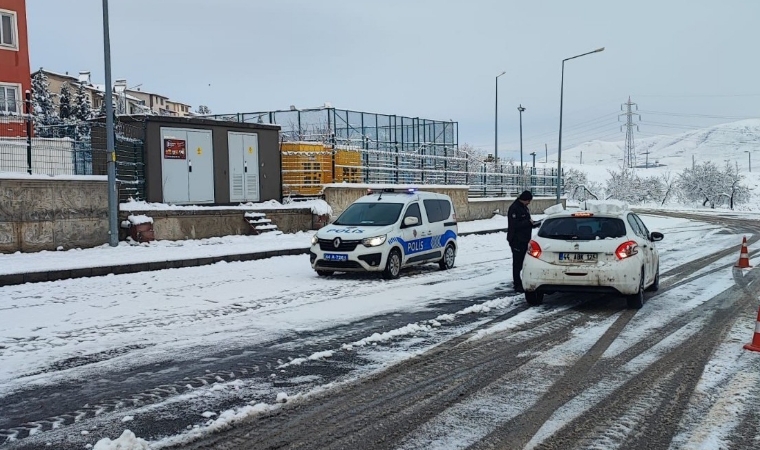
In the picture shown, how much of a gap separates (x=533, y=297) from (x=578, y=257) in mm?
975

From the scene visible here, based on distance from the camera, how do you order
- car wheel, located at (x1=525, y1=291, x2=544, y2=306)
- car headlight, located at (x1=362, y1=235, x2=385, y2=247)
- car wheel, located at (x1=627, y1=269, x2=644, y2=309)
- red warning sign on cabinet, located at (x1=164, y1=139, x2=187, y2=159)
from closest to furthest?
car wheel, located at (x1=627, y1=269, x2=644, y2=309) < car wheel, located at (x1=525, y1=291, x2=544, y2=306) < car headlight, located at (x1=362, y1=235, x2=385, y2=247) < red warning sign on cabinet, located at (x1=164, y1=139, x2=187, y2=159)

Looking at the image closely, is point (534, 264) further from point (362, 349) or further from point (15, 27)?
point (15, 27)

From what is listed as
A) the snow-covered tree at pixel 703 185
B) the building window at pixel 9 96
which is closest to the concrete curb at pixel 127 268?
the building window at pixel 9 96

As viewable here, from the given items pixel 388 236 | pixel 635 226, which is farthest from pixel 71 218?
pixel 635 226

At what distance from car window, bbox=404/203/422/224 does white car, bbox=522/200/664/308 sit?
4.31 meters

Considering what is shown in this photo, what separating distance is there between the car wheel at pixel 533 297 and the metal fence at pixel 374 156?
1591cm

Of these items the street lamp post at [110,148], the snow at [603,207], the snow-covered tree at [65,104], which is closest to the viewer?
the snow at [603,207]

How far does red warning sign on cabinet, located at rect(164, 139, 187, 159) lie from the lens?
68.6 ft

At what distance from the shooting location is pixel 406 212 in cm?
1497

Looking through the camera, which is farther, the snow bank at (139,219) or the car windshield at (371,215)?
the snow bank at (139,219)

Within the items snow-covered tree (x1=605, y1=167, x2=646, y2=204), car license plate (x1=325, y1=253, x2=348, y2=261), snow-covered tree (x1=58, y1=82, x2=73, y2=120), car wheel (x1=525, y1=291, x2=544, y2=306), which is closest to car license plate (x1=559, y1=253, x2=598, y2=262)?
car wheel (x1=525, y1=291, x2=544, y2=306)

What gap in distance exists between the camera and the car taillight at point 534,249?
418 inches

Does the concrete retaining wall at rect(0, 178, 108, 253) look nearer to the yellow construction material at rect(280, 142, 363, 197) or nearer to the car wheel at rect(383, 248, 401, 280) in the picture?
the car wheel at rect(383, 248, 401, 280)

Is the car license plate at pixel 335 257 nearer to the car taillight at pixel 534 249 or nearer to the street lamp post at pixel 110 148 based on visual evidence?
the car taillight at pixel 534 249
